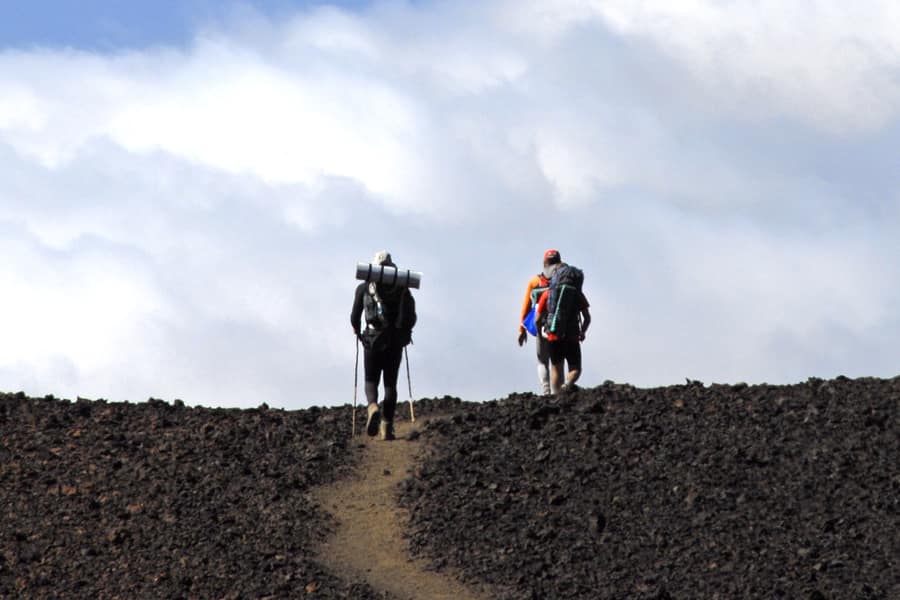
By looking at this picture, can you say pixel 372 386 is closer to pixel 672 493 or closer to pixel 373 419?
pixel 373 419

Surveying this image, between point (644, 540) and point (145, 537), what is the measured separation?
6.01 metres

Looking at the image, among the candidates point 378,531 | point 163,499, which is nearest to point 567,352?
point 378,531

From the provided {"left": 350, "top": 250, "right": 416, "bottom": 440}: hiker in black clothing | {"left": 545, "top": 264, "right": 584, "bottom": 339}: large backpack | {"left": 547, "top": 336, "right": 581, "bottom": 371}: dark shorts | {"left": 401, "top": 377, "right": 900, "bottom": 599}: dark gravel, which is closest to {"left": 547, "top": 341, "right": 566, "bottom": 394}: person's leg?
{"left": 547, "top": 336, "right": 581, "bottom": 371}: dark shorts

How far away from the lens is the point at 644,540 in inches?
772

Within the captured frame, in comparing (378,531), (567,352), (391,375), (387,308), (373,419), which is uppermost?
(387,308)

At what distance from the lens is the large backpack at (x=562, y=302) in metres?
23.3

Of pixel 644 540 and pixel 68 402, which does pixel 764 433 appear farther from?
pixel 68 402

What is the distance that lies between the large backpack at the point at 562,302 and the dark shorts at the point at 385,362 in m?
2.40

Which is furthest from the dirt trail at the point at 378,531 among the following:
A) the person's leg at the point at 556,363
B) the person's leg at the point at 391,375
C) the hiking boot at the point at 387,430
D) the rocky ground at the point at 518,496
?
the person's leg at the point at 556,363

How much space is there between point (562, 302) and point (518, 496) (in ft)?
11.8

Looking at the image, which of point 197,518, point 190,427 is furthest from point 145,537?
point 190,427

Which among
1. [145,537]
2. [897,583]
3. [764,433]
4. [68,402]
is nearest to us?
[897,583]

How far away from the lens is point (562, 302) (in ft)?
76.5

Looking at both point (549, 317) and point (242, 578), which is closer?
A: point (242, 578)
